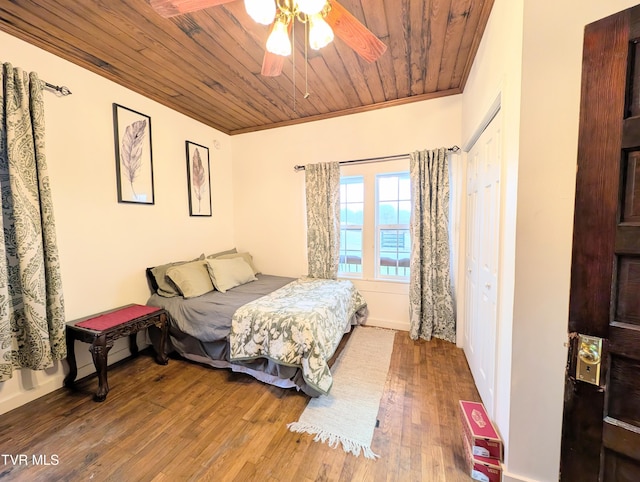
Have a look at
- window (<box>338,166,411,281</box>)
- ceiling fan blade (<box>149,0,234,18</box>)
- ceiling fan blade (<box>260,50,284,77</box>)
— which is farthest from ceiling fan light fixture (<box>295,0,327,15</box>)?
window (<box>338,166,411,281</box>)

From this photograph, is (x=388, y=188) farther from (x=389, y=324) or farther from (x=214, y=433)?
(x=214, y=433)

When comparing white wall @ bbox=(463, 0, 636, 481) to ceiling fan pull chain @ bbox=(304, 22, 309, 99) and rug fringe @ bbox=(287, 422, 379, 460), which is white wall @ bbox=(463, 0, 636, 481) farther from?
ceiling fan pull chain @ bbox=(304, 22, 309, 99)

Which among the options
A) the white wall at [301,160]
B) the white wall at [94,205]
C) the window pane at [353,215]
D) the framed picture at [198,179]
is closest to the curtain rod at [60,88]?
the white wall at [94,205]

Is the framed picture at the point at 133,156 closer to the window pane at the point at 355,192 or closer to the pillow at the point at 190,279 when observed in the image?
the pillow at the point at 190,279

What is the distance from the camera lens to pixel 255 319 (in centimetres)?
203

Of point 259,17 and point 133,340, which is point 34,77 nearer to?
point 259,17

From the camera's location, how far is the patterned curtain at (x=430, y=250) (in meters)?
2.63

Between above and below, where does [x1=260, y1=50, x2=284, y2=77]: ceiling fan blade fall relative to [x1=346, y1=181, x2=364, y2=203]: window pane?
above

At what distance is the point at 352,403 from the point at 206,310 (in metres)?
1.44

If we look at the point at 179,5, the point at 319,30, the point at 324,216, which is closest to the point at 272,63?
the point at 319,30

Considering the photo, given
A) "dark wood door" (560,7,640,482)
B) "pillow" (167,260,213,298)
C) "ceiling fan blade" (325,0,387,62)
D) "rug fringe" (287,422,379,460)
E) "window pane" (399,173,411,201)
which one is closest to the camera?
"dark wood door" (560,7,640,482)

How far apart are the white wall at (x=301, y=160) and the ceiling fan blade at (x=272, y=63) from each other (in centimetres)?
157

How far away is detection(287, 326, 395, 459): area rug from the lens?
1544 millimetres

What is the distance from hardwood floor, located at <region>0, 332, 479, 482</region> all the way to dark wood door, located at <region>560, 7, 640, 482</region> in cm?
90
